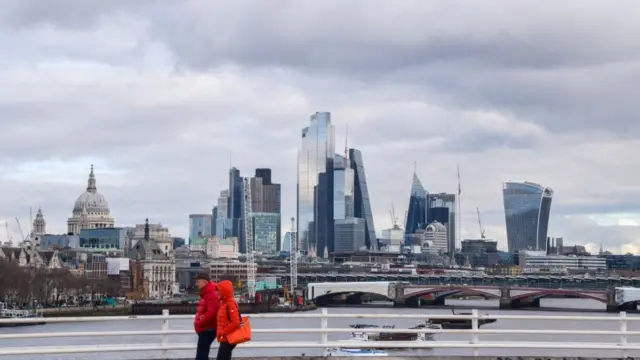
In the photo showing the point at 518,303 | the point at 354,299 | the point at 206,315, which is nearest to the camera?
the point at 206,315

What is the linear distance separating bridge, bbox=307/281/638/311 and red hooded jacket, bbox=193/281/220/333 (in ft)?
382

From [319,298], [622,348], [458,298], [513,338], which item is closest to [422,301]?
[319,298]

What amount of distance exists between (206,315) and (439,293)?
137m

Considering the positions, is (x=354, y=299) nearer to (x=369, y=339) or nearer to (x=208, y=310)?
(x=369, y=339)

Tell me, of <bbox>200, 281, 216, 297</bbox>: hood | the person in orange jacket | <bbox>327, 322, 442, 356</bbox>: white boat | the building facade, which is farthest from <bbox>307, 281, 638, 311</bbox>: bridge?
the person in orange jacket

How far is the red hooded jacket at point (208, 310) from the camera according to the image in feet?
46.8

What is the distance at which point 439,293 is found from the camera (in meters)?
150

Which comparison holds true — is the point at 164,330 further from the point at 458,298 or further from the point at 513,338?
the point at 458,298

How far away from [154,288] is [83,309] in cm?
5980

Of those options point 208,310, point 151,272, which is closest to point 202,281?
point 208,310

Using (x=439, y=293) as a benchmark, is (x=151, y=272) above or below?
above

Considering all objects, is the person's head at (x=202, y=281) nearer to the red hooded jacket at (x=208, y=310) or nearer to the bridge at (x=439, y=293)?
the red hooded jacket at (x=208, y=310)

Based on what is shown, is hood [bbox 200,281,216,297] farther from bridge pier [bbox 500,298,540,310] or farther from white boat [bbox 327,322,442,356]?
bridge pier [bbox 500,298,540,310]

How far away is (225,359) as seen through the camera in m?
14.1
